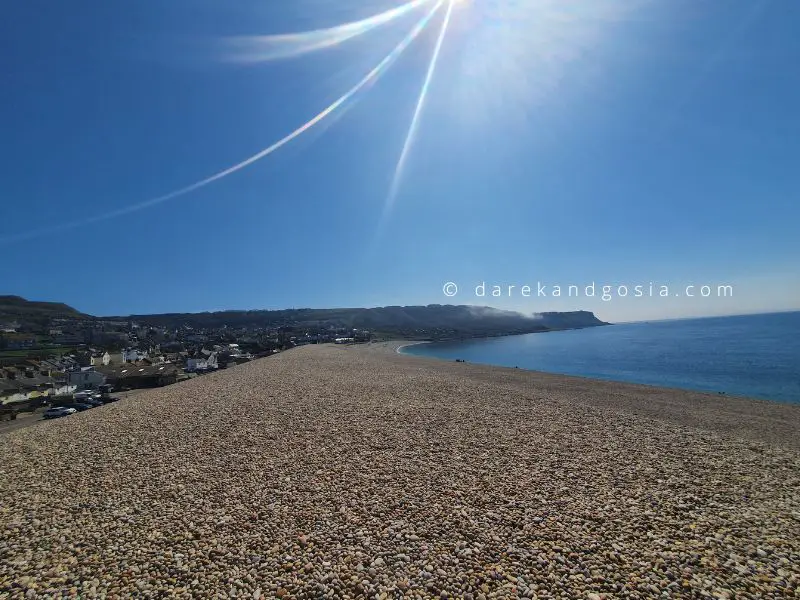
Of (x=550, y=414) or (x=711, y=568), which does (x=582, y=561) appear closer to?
(x=711, y=568)

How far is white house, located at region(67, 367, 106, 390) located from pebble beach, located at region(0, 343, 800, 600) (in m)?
23.4

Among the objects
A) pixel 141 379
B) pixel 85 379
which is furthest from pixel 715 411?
pixel 85 379

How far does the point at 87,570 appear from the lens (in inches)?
148

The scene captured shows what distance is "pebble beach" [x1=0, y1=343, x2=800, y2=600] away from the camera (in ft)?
11.7

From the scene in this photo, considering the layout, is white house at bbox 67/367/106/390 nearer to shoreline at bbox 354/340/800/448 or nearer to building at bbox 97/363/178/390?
building at bbox 97/363/178/390

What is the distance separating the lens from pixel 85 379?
27984 millimetres

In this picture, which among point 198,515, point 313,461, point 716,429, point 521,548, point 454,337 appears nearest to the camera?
point 521,548

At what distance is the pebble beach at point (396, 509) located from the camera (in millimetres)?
3574

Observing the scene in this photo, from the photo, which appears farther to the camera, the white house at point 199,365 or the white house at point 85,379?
the white house at point 199,365

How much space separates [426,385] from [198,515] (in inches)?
464

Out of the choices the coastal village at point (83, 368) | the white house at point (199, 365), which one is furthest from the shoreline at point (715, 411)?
the white house at point (199, 365)

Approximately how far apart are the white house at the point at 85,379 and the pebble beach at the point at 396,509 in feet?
76.7

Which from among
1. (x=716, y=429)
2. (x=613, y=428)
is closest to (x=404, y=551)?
(x=613, y=428)

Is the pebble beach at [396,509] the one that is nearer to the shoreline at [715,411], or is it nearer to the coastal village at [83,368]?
the shoreline at [715,411]
